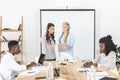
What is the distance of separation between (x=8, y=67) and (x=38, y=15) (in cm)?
248

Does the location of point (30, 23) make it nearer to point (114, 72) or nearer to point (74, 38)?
point (74, 38)

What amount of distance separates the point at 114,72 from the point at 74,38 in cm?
229

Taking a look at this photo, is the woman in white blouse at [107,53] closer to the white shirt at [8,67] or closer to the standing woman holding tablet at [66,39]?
the white shirt at [8,67]

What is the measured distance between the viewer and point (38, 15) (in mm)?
6090

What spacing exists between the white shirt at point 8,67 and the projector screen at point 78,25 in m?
2.08

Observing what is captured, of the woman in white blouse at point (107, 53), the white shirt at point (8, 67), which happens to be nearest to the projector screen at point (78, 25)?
the woman in white blouse at point (107, 53)

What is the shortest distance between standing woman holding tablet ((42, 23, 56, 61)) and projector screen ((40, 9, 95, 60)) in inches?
3.9

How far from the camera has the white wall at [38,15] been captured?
5.91 m

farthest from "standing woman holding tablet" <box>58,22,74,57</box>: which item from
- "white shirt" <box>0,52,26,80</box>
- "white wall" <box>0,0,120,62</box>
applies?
"white shirt" <box>0,52,26,80</box>

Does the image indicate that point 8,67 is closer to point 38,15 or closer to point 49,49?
point 49,49

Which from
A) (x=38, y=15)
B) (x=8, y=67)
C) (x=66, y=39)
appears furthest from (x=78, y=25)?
(x=8, y=67)

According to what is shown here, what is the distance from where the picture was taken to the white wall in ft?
19.4

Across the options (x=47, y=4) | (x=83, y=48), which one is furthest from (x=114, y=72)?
(x=47, y=4)

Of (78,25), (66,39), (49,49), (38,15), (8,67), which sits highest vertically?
(38,15)
